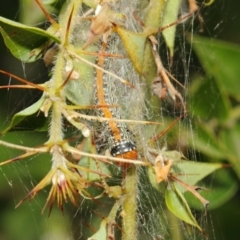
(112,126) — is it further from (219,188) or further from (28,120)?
(219,188)

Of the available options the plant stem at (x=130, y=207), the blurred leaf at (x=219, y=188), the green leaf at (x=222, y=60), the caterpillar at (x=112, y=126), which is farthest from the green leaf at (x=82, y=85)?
the green leaf at (x=222, y=60)

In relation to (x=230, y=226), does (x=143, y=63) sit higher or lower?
higher

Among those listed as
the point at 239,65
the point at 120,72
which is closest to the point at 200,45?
the point at 239,65

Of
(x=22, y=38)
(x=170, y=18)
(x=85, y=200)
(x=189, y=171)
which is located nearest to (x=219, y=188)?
(x=85, y=200)

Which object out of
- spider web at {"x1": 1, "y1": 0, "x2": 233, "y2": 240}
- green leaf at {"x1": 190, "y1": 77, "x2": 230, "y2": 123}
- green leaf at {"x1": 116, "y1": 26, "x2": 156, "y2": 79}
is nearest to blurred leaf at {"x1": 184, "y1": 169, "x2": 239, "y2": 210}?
spider web at {"x1": 1, "y1": 0, "x2": 233, "y2": 240}

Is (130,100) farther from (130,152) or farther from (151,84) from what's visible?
(130,152)

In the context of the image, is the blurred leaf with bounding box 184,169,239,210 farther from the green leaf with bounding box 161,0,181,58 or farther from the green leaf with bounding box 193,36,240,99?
the green leaf with bounding box 161,0,181,58

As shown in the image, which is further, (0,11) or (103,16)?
(0,11)

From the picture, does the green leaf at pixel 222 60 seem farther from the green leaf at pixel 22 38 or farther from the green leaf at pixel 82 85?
the green leaf at pixel 22 38
